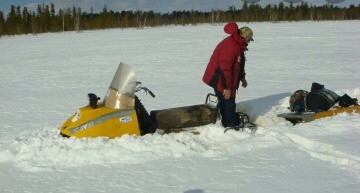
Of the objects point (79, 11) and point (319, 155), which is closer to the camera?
point (319, 155)

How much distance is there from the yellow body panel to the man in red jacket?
118cm

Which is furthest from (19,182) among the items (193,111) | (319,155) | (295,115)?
(295,115)

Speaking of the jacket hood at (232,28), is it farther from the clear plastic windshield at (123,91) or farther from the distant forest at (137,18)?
the distant forest at (137,18)

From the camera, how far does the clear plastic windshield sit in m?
4.92

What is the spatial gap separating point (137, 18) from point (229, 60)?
47.9m

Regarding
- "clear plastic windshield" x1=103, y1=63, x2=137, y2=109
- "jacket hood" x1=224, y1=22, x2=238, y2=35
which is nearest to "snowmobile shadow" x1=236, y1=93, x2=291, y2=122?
"jacket hood" x1=224, y1=22, x2=238, y2=35

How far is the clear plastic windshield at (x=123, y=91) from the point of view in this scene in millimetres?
4922

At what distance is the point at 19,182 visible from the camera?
380 cm

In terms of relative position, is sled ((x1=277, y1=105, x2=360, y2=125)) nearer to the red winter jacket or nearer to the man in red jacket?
the man in red jacket

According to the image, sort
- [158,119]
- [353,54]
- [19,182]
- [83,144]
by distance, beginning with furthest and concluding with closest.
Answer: [353,54] < [158,119] < [83,144] < [19,182]

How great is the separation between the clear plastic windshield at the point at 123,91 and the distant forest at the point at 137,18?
45243 millimetres

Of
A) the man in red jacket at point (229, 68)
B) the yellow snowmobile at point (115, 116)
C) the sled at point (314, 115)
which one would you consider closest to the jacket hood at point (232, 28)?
the man in red jacket at point (229, 68)

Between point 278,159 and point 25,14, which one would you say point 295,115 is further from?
point 25,14

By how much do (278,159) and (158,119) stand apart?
176cm
